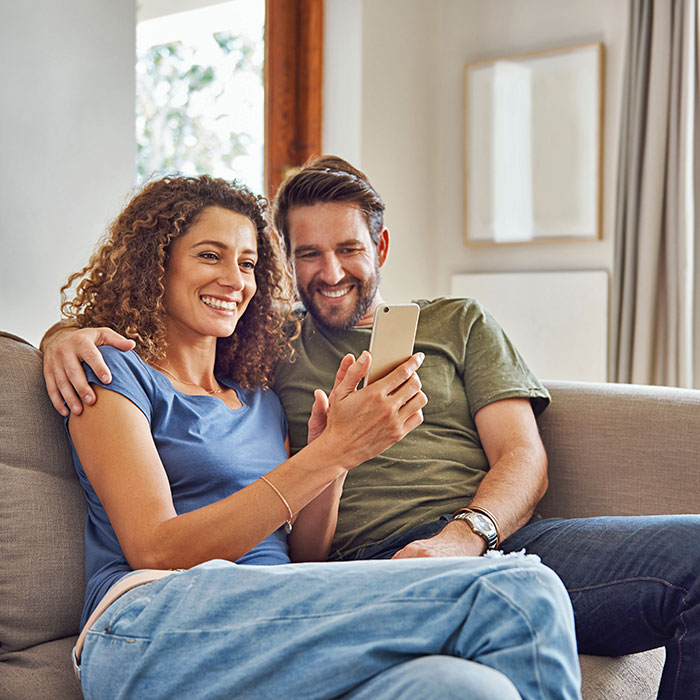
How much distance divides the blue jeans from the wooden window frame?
2628 mm

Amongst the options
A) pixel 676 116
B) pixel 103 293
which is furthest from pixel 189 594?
pixel 676 116

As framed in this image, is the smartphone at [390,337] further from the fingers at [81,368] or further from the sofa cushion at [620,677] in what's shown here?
the sofa cushion at [620,677]

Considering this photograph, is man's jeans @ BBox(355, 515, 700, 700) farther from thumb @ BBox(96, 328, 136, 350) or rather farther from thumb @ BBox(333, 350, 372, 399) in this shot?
thumb @ BBox(96, 328, 136, 350)

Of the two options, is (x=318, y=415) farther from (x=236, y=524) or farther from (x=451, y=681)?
(x=451, y=681)

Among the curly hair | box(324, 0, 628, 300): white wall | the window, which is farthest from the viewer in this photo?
the window

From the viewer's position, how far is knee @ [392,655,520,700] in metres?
0.89

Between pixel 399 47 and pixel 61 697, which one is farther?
pixel 399 47

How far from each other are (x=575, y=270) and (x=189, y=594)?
279cm

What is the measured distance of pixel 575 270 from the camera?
11.6 feet

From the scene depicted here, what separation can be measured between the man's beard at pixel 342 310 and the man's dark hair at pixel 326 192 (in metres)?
0.12

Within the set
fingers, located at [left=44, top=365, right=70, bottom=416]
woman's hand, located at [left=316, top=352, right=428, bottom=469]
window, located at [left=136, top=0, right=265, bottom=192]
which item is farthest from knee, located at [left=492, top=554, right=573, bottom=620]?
window, located at [left=136, top=0, right=265, bottom=192]

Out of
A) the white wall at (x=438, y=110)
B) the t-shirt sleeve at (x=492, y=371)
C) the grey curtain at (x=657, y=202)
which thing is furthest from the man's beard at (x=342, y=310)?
the grey curtain at (x=657, y=202)

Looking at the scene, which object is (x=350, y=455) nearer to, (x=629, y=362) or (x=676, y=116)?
(x=629, y=362)

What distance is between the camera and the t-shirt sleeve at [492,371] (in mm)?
1813
